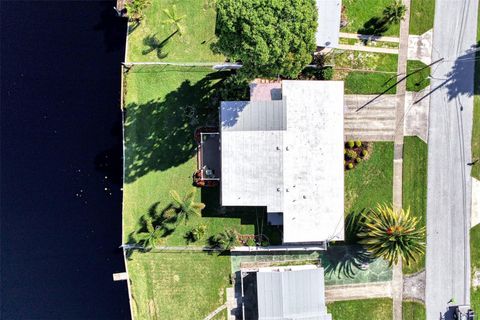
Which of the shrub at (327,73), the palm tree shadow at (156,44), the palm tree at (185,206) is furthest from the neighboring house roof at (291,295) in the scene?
the palm tree shadow at (156,44)

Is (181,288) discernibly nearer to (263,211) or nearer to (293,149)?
(263,211)

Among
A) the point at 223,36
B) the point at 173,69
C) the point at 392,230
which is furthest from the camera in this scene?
the point at 173,69

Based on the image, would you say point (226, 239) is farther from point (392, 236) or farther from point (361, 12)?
point (361, 12)

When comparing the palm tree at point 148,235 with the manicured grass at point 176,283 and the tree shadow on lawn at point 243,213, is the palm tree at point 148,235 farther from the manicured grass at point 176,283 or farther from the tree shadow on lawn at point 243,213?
the tree shadow on lawn at point 243,213

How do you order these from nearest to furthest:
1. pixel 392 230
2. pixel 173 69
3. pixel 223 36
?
1. pixel 223 36
2. pixel 392 230
3. pixel 173 69

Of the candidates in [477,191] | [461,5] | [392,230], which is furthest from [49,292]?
[461,5]

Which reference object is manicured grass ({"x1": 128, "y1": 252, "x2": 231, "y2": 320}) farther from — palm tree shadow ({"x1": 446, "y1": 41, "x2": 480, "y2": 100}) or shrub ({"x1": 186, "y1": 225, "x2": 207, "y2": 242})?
palm tree shadow ({"x1": 446, "y1": 41, "x2": 480, "y2": 100})
